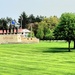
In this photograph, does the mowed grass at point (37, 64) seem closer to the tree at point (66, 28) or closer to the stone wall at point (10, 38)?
the tree at point (66, 28)

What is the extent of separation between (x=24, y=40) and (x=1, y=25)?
81.1m

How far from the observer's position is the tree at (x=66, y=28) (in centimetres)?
6275

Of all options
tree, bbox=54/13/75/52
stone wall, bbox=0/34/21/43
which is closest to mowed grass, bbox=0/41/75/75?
tree, bbox=54/13/75/52

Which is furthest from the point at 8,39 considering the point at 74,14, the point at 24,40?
the point at 74,14

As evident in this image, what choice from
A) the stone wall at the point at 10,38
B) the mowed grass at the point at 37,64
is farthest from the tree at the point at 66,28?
the stone wall at the point at 10,38

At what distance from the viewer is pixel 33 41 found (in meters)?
104

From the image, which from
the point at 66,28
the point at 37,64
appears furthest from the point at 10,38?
the point at 37,64

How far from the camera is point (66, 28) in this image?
62719mm

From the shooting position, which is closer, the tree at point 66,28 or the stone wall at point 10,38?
the tree at point 66,28

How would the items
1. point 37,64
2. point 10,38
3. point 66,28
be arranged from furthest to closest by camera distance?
point 10,38 → point 66,28 → point 37,64

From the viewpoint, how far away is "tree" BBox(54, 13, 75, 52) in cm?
6275

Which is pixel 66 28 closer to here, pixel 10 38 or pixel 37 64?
pixel 37 64

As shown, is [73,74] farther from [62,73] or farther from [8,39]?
[8,39]

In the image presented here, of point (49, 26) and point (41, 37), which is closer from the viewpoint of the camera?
point (41, 37)
